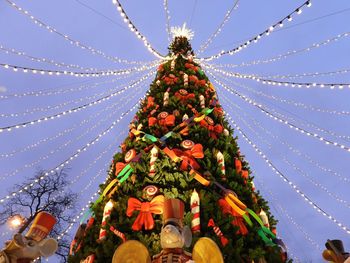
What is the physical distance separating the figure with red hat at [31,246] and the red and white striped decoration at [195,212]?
4.49ft

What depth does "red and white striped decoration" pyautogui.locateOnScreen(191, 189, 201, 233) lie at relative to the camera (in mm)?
3427

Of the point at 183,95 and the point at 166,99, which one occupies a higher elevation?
the point at 183,95

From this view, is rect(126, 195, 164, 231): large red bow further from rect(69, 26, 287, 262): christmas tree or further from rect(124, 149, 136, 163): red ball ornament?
rect(124, 149, 136, 163): red ball ornament

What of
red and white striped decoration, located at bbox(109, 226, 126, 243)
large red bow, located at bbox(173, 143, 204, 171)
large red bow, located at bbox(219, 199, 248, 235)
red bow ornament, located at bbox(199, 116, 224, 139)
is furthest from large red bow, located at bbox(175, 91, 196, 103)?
red and white striped decoration, located at bbox(109, 226, 126, 243)

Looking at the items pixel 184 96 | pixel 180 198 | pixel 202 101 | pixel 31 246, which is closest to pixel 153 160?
pixel 180 198

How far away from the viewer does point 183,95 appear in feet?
18.2

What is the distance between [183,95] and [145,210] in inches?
96.1

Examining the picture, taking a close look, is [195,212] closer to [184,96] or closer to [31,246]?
[31,246]

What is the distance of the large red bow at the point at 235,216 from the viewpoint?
3746 millimetres

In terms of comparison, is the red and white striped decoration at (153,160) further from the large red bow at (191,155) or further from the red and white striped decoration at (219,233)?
the red and white striped decoration at (219,233)

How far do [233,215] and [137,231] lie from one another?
1085 millimetres

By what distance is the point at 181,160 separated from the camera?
13.5ft

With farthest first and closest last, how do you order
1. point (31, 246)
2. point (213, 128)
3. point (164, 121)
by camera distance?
point (213, 128) → point (164, 121) → point (31, 246)

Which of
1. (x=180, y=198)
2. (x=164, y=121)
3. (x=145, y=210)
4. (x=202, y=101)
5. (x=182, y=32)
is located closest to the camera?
(x=145, y=210)
